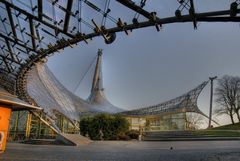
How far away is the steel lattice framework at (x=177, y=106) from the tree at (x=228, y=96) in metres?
14.7

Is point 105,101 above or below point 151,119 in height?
above

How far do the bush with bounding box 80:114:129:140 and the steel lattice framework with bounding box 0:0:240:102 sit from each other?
1014 centimetres

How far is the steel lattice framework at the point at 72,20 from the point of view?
10984 millimetres

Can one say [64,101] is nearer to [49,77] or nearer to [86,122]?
[49,77]

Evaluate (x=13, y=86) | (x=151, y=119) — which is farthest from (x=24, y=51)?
(x=151, y=119)

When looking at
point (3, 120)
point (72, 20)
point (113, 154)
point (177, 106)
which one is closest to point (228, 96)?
point (177, 106)

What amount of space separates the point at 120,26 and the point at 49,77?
99.2ft

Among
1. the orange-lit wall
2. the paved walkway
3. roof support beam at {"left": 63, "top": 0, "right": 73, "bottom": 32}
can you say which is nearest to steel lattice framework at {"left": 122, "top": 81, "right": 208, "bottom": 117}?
roof support beam at {"left": 63, "top": 0, "right": 73, "bottom": 32}

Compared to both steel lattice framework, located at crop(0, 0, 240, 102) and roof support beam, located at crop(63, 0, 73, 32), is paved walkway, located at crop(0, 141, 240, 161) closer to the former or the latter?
steel lattice framework, located at crop(0, 0, 240, 102)

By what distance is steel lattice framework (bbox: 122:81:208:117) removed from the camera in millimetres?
69875

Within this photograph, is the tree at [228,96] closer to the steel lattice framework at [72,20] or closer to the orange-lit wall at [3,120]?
the steel lattice framework at [72,20]

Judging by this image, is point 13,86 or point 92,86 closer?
point 13,86

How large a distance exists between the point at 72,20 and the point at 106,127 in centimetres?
1521

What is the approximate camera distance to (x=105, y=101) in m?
83.4
